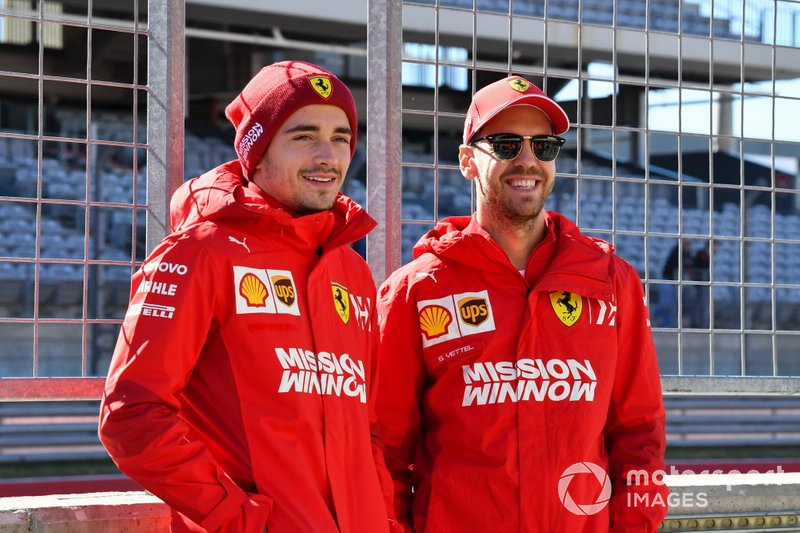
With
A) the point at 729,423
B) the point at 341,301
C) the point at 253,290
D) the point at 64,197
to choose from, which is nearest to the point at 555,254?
the point at 341,301

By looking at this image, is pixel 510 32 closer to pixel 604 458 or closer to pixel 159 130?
pixel 159 130

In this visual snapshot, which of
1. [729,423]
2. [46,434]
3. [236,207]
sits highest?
[236,207]

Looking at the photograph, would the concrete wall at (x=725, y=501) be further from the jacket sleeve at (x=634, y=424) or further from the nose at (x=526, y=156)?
the nose at (x=526, y=156)

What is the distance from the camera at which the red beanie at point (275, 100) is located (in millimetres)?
2111

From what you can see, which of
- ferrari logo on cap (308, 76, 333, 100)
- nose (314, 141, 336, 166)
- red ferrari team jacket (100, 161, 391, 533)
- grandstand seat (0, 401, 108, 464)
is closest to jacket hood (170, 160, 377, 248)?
red ferrari team jacket (100, 161, 391, 533)

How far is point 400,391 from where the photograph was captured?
252 centimetres

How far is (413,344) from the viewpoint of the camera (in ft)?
8.32

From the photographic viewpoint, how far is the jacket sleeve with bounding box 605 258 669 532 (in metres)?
2.46

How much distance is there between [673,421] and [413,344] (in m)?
12.0

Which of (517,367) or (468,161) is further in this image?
(468,161)

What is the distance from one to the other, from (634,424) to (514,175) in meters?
0.67

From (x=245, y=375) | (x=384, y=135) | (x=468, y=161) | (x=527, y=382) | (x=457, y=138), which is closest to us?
(x=245, y=375)

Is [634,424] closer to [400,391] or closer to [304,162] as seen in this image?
[400,391]

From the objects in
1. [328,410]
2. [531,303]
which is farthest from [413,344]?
[328,410]
